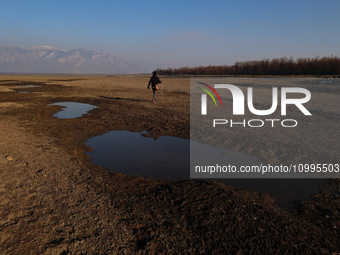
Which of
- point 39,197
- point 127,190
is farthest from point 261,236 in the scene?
point 39,197

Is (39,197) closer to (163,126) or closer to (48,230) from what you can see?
(48,230)

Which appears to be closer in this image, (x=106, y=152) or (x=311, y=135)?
(x=106, y=152)

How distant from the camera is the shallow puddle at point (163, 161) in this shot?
4.77 m

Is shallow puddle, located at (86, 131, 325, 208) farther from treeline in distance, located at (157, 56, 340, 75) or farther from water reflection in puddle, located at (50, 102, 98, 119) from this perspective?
treeline in distance, located at (157, 56, 340, 75)

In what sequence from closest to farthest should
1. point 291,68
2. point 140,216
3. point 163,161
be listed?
point 140,216
point 163,161
point 291,68

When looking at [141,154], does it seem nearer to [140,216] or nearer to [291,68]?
[140,216]

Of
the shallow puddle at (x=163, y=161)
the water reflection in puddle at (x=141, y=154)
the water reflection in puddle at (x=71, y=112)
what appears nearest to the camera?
the shallow puddle at (x=163, y=161)

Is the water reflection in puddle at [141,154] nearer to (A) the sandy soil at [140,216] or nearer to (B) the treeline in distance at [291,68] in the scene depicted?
(A) the sandy soil at [140,216]

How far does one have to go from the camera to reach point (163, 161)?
21.1 feet

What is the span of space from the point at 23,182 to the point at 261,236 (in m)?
4.64

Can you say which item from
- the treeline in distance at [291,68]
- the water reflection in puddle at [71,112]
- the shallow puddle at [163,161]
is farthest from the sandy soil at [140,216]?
the treeline in distance at [291,68]

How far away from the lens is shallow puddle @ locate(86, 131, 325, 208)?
15.6ft

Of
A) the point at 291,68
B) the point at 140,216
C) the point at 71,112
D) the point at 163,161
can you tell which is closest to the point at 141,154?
the point at 163,161

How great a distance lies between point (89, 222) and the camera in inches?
140
